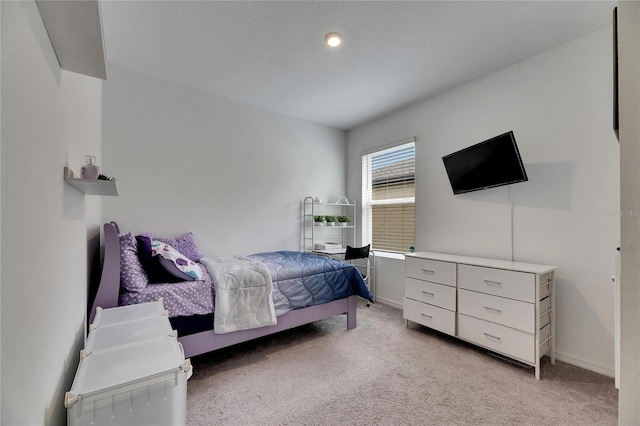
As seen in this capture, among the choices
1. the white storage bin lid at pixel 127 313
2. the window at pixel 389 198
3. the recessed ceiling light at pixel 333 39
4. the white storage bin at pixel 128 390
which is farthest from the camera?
the window at pixel 389 198

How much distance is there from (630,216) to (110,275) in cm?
242

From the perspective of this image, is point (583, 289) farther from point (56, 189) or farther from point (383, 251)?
point (56, 189)

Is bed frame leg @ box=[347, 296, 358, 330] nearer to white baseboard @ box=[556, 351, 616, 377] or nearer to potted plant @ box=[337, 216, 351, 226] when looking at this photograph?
potted plant @ box=[337, 216, 351, 226]

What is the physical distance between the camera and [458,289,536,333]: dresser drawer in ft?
6.77

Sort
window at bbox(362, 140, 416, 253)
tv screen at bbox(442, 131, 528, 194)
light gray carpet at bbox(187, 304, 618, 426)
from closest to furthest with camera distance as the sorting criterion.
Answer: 1. light gray carpet at bbox(187, 304, 618, 426)
2. tv screen at bbox(442, 131, 528, 194)
3. window at bbox(362, 140, 416, 253)

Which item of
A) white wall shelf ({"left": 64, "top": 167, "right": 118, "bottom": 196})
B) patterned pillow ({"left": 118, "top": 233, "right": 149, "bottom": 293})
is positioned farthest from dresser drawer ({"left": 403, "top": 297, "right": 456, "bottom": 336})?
white wall shelf ({"left": 64, "top": 167, "right": 118, "bottom": 196})

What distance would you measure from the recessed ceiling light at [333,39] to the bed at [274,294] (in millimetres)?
1964

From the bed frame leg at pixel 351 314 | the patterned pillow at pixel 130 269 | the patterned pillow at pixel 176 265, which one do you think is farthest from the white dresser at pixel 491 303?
the patterned pillow at pixel 130 269

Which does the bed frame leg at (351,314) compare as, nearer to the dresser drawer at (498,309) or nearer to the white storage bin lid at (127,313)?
the dresser drawer at (498,309)

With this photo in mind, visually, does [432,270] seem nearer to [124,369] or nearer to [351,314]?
[351,314]

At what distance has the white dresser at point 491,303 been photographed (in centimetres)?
206

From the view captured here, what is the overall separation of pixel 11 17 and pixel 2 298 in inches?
23.3

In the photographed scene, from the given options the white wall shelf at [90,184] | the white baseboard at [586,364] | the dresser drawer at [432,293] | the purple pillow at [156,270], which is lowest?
the white baseboard at [586,364]

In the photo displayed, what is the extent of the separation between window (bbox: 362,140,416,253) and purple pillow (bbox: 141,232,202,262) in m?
2.37
